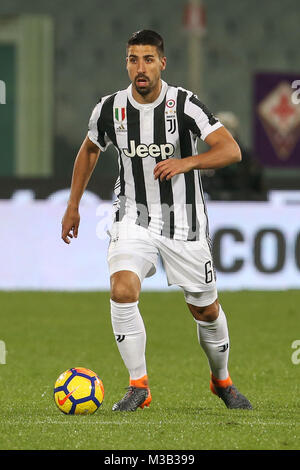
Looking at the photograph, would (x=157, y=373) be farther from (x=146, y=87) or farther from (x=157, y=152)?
(x=146, y=87)

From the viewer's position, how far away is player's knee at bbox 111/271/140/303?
6100 mm

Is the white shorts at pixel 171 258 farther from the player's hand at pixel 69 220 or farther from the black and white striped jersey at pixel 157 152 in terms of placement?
the player's hand at pixel 69 220

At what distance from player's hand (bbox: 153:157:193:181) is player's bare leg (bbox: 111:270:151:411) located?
537 mm

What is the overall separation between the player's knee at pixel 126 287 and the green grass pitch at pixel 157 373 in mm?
570

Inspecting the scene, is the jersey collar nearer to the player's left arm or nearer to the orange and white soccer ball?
the player's left arm

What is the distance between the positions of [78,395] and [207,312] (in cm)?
80

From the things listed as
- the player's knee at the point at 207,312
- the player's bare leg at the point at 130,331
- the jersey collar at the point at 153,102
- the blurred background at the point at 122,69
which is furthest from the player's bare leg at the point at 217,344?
the blurred background at the point at 122,69

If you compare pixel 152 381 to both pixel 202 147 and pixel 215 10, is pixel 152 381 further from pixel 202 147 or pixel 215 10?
pixel 215 10

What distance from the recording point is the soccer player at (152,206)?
6.17 m

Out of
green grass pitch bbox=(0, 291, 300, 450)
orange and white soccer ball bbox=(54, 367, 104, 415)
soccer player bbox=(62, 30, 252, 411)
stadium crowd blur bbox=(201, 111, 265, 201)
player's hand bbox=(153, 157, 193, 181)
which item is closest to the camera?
green grass pitch bbox=(0, 291, 300, 450)

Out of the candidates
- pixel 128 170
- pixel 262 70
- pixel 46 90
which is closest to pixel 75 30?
pixel 46 90

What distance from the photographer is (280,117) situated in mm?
22578

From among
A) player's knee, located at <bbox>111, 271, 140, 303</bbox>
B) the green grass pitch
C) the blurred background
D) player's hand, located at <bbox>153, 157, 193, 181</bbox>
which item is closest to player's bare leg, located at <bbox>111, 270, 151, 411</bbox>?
player's knee, located at <bbox>111, 271, 140, 303</bbox>

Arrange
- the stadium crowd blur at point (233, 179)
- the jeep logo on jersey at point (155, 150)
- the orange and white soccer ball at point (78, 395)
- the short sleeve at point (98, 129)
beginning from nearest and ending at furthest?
the orange and white soccer ball at point (78, 395) < the jeep logo on jersey at point (155, 150) < the short sleeve at point (98, 129) < the stadium crowd blur at point (233, 179)
